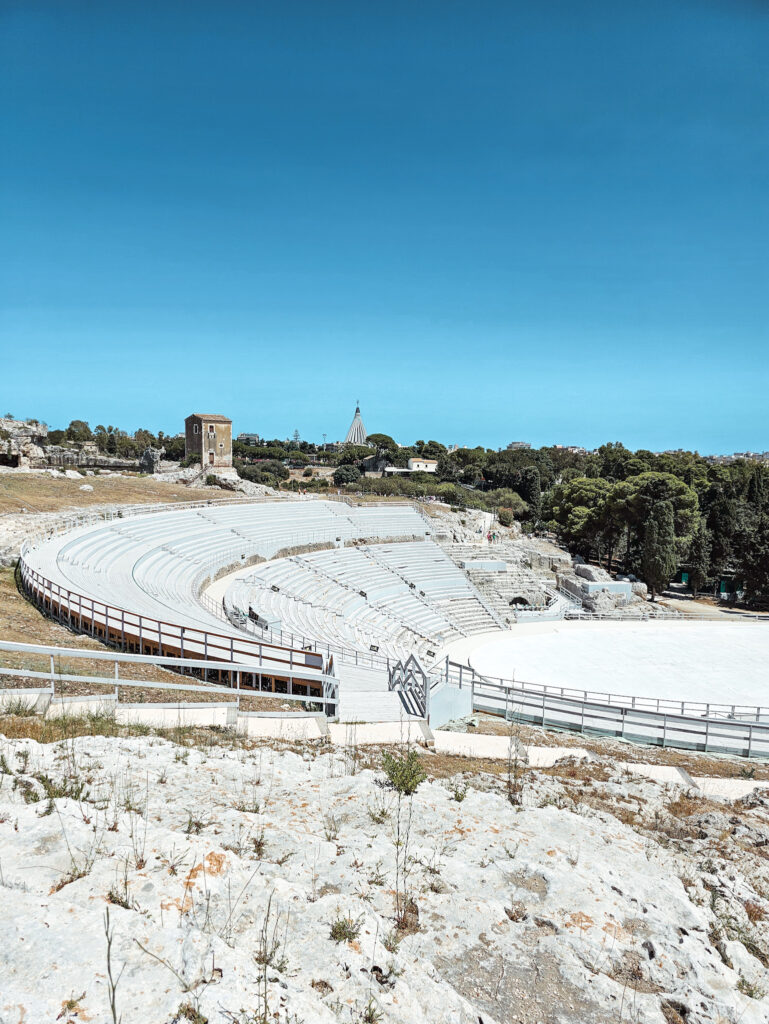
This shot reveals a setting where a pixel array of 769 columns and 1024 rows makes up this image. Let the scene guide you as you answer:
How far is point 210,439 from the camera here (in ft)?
211

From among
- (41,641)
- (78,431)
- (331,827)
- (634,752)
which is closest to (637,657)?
(634,752)

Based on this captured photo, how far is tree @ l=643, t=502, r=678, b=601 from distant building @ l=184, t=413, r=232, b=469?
44.5 metres

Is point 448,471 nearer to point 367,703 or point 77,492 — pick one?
point 77,492

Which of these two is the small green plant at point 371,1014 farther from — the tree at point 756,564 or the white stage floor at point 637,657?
the tree at point 756,564

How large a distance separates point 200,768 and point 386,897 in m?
3.01

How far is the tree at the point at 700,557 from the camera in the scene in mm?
49625

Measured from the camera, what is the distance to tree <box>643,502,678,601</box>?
44656mm

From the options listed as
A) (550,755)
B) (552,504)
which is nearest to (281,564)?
(550,755)

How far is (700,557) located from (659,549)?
25.8 feet

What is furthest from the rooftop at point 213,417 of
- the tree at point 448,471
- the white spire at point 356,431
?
the white spire at point 356,431

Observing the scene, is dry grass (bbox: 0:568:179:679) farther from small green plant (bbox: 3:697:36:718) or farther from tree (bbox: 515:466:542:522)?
tree (bbox: 515:466:542:522)

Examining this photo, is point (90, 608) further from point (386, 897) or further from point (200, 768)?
point (386, 897)

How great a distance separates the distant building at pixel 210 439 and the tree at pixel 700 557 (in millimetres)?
48527

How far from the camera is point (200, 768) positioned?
21.0ft
